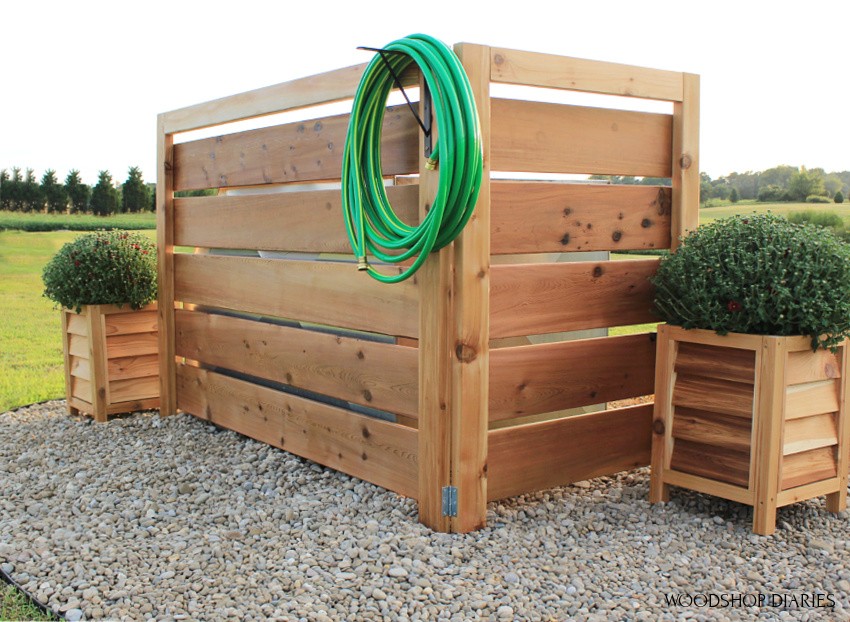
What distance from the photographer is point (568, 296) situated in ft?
Result: 10.5

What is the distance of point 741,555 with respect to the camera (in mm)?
2799

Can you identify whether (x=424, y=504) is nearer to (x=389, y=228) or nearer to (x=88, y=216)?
(x=389, y=228)

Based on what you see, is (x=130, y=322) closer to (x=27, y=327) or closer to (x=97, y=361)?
(x=97, y=361)

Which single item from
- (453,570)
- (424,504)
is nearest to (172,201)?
(424,504)

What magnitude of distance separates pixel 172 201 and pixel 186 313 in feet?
2.02

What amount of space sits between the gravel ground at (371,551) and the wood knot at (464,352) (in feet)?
1.95

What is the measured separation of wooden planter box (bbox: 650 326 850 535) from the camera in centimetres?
288

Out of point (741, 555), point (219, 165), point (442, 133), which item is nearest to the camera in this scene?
point (442, 133)

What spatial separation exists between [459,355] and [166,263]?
7.94 feet

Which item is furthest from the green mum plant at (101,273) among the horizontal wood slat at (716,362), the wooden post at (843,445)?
the wooden post at (843,445)

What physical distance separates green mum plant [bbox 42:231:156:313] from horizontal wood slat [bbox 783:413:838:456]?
10.9 ft

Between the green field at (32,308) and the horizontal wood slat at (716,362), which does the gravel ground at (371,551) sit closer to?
the horizontal wood slat at (716,362)

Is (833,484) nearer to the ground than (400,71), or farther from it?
nearer to the ground

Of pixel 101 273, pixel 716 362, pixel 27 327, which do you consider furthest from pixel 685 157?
pixel 27 327
